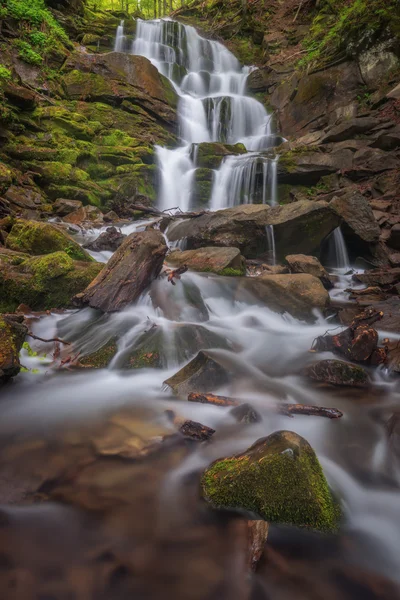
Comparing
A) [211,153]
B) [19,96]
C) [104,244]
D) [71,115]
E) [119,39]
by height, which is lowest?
[104,244]

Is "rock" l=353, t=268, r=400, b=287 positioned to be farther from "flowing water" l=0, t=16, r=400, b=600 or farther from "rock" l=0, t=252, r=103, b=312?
"rock" l=0, t=252, r=103, b=312

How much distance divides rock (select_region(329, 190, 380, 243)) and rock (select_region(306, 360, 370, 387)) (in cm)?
624

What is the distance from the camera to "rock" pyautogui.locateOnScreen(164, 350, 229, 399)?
11.7 ft

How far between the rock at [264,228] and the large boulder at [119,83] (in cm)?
1123

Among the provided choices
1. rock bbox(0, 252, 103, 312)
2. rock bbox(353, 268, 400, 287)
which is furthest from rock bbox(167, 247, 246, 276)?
rock bbox(353, 268, 400, 287)

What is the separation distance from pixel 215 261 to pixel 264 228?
2.13m

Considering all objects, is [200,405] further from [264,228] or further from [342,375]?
[264,228]

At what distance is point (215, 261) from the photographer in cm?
744

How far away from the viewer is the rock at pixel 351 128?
12.8 meters

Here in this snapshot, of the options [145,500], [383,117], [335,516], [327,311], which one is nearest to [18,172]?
[327,311]

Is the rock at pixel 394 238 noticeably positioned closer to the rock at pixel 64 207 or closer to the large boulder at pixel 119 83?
the rock at pixel 64 207

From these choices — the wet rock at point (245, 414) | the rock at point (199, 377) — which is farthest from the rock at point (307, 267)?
the wet rock at point (245, 414)

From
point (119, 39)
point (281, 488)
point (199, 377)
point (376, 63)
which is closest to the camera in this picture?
point (281, 488)

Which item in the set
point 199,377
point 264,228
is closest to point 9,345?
point 199,377
